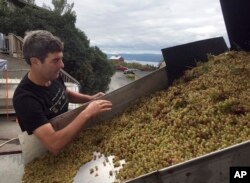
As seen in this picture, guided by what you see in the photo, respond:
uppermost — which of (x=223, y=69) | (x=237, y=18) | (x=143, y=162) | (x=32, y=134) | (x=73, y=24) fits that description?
(x=73, y=24)

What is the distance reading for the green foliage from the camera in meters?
29.1

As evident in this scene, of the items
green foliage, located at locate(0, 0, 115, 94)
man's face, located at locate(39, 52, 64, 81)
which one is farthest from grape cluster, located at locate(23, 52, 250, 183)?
green foliage, located at locate(0, 0, 115, 94)

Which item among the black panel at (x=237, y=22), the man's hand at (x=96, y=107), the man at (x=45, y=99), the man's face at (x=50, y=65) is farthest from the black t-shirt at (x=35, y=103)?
the black panel at (x=237, y=22)

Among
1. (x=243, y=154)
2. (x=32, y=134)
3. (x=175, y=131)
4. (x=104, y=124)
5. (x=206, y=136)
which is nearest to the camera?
(x=243, y=154)

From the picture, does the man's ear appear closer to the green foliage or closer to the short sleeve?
the short sleeve

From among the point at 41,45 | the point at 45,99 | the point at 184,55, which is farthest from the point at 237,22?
the point at 45,99

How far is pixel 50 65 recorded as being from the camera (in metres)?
3.62

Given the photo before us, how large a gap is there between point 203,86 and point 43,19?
91.9ft

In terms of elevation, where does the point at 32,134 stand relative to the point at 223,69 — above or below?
below

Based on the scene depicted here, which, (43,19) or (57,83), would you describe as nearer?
(57,83)

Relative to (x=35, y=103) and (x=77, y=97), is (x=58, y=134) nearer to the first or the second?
(x=35, y=103)

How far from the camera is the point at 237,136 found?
2.41m

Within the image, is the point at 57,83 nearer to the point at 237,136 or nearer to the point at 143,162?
the point at 143,162

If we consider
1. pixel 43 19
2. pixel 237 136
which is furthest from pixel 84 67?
pixel 237 136
